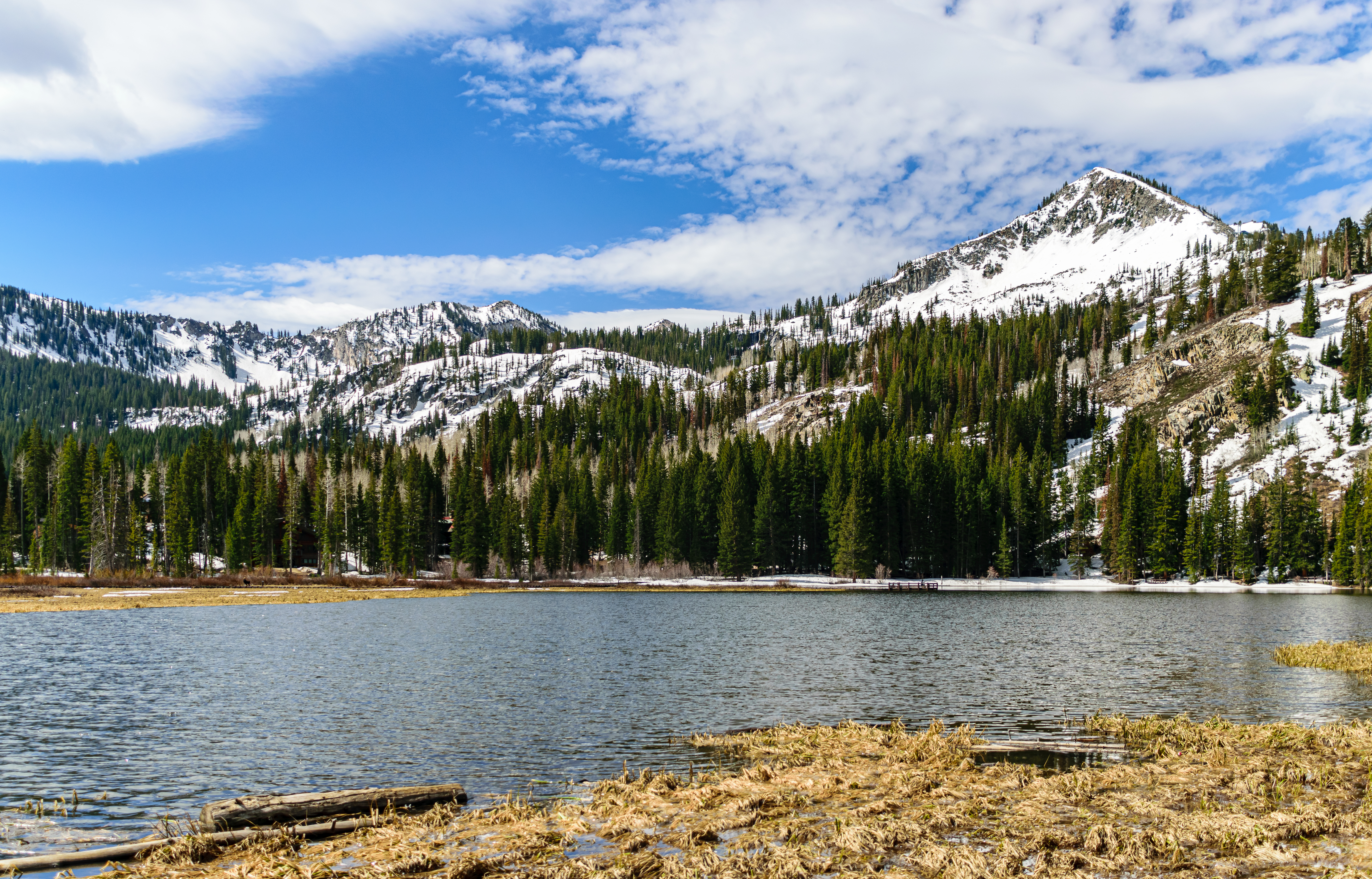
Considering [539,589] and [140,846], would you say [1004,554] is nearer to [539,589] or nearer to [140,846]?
[539,589]

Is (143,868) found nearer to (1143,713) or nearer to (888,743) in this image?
(888,743)

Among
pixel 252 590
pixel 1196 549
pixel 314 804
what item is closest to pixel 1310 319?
pixel 1196 549

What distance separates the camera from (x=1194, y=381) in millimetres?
180750

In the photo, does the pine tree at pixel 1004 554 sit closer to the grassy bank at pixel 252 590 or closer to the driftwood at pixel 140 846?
the grassy bank at pixel 252 590

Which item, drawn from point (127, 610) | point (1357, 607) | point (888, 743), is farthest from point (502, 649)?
point (1357, 607)

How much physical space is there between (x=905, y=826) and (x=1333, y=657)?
34.5 meters

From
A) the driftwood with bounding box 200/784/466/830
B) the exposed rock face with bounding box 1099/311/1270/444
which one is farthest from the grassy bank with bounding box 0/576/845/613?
the exposed rock face with bounding box 1099/311/1270/444

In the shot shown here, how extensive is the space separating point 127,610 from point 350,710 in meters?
55.1

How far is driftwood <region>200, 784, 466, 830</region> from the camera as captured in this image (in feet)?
47.7

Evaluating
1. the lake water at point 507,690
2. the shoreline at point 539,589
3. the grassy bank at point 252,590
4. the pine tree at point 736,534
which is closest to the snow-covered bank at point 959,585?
the shoreline at point 539,589

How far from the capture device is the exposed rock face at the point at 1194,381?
549ft

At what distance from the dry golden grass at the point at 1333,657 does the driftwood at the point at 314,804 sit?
3541 cm

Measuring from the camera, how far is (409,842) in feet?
45.6

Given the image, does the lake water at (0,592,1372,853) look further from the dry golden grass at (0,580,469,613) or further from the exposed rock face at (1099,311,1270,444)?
the exposed rock face at (1099,311,1270,444)
